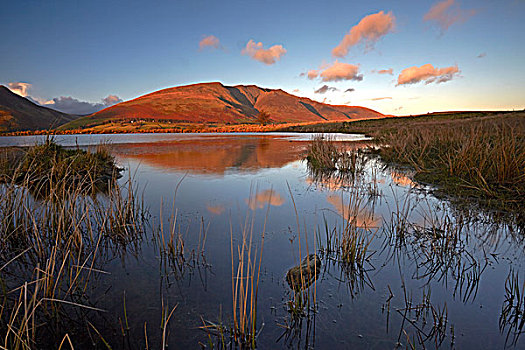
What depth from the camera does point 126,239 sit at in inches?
162

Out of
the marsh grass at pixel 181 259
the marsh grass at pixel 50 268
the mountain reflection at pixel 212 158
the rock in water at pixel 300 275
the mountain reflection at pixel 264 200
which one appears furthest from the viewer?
the mountain reflection at pixel 212 158

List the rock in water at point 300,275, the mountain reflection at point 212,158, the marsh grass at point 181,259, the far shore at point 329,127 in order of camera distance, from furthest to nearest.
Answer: the far shore at point 329,127, the mountain reflection at point 212,158, the marsh grass at point 181,259, the rock in water at point 300,275

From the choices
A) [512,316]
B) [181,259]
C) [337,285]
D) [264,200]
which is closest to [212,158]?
[264,200]

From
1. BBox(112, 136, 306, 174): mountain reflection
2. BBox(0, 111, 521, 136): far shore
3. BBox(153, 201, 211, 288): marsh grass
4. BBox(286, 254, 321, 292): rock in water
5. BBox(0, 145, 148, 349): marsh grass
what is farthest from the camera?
BBox(0, 111, 521, 136): far shore

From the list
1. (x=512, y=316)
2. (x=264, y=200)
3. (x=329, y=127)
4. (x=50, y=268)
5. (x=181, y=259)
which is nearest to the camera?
(x=512, y=316)

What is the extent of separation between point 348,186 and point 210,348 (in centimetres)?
628

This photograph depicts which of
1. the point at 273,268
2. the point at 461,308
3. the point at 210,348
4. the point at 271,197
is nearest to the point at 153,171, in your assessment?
the point at 271,197

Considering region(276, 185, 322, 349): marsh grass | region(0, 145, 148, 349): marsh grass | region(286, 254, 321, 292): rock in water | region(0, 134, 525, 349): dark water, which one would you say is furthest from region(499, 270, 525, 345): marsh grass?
region(0, 145, 148, 349): marsh grass

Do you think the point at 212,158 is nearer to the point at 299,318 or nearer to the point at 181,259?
the point at 181,259

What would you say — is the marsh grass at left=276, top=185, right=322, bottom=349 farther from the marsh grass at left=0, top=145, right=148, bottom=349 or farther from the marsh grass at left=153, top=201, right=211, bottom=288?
the marsh grass at left=0, top=145, right=148, bottom=349

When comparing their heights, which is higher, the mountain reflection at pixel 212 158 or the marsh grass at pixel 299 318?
the mountain reflection at pixel 212 158

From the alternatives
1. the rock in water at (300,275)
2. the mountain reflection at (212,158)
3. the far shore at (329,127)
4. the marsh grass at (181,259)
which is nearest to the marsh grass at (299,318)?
the rock in water at (300,275)

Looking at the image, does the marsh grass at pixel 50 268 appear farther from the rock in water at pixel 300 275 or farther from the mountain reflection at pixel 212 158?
the mountain reflection at pixel 212 158

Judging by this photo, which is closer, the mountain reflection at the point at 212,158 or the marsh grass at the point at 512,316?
the marsh grass at the point at 512,316
